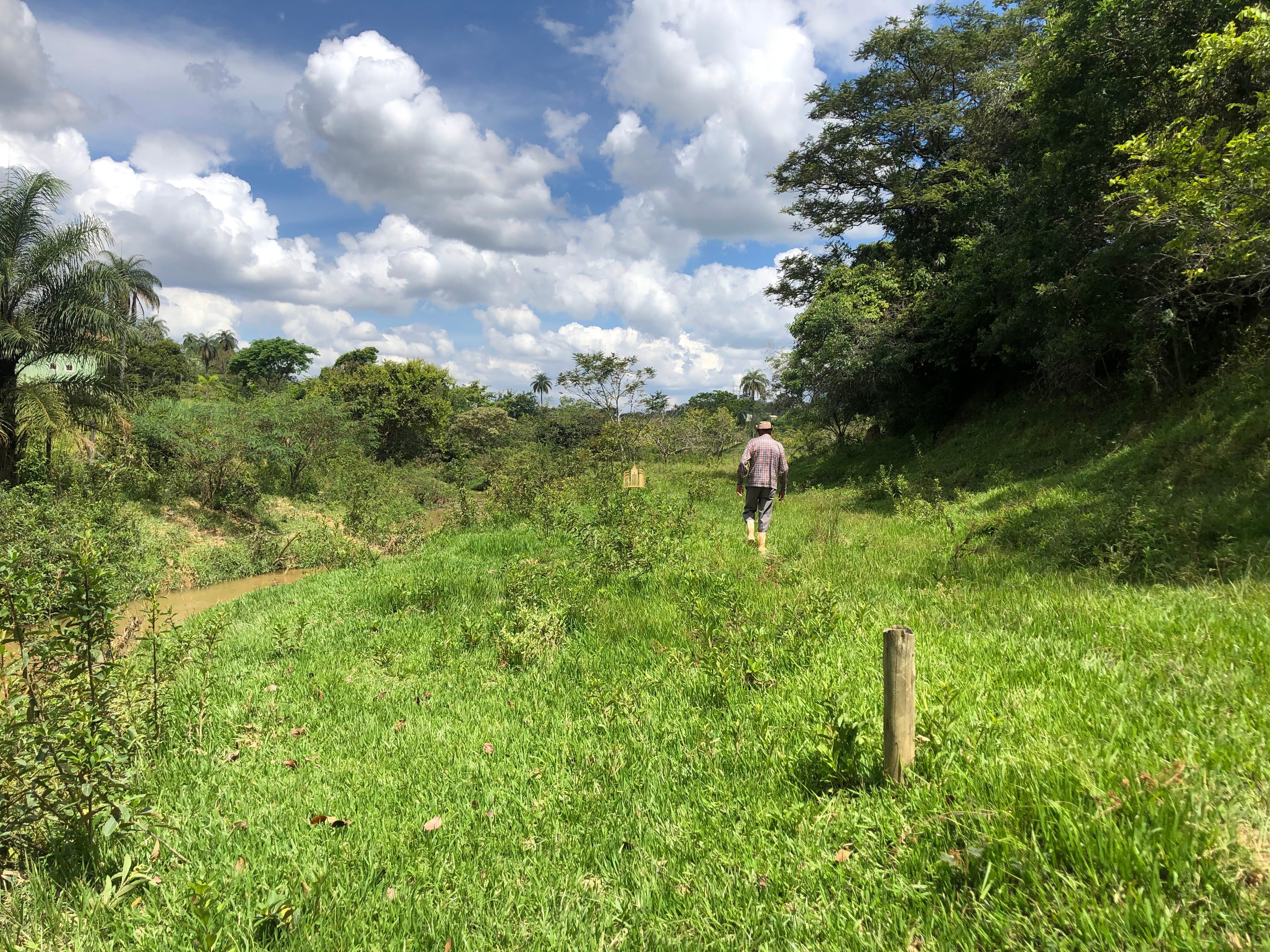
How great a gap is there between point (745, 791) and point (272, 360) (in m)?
75.2

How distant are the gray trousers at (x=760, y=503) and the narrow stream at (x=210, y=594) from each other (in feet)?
27.2

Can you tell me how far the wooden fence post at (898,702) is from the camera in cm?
260

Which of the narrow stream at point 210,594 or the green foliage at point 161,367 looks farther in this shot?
the green foliage at point 161,367

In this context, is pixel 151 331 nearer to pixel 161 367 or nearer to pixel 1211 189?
pixel 161 367

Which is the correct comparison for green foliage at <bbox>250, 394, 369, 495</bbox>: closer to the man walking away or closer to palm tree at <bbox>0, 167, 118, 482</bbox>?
palm tree at <bbox>0, 167, 118, 482</bbox>

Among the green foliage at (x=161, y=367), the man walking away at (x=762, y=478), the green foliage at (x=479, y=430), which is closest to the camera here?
the man walking away at (x=762, y=478)

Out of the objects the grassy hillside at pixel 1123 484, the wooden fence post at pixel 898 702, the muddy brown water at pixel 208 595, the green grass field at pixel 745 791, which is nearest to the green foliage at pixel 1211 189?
the grassy hillside at pixel 1123 484

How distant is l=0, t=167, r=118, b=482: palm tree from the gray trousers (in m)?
15.1

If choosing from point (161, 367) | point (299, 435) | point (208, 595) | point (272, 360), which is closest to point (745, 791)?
point (208, 595)

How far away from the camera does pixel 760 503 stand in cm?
934

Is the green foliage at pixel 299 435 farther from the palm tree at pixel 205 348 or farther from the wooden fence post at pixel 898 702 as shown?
the palm tree at pixel 205 348

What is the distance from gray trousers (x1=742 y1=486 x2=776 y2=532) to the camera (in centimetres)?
914

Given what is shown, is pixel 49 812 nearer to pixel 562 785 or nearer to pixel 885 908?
pixel 562 785

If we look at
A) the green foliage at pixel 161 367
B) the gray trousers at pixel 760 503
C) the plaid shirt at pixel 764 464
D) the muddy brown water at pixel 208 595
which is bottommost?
the muddy brown water at pixel 208 595
